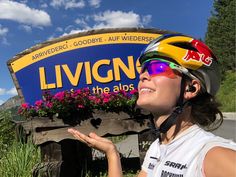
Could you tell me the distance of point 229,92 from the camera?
44656 mm

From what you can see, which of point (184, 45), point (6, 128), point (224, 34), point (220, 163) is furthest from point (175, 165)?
point (224, 34)

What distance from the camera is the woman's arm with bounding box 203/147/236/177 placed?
1.64m

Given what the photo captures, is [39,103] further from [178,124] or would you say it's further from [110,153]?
[178,124]

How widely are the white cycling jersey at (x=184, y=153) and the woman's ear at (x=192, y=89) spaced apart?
17 cm

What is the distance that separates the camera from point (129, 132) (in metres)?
6.57

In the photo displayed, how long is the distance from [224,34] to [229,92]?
30.1ft

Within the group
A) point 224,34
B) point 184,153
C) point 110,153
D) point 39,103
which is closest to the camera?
point 184,153

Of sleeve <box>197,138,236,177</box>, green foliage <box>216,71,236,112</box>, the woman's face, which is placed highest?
green foliage <box>216,71,236,112</box>

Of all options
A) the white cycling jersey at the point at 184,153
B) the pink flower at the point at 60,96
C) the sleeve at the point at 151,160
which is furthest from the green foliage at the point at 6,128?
the white cycling jersey at the point at 184,153

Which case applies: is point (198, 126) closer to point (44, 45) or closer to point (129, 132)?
point (129, 132)

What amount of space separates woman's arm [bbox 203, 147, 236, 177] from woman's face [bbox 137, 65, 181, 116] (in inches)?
19.2

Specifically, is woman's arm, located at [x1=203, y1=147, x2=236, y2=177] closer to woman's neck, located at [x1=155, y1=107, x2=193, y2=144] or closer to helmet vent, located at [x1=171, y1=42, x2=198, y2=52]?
woman's neck, located at [x1=155, y1=107, x2=193, y2=144]

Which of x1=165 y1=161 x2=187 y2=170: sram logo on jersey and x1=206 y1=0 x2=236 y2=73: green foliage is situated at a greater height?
x1=206 y1=0 x2=236 y2=73: green foliage

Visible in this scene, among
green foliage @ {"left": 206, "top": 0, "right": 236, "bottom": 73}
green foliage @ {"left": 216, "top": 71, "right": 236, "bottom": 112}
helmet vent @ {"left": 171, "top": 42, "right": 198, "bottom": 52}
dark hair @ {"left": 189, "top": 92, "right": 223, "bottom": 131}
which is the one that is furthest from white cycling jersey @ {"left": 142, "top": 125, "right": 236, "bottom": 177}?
green foliage @ {"left": 206, "top": 0, "right": 236, "bottom": 73}
